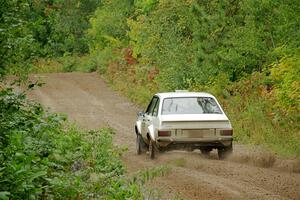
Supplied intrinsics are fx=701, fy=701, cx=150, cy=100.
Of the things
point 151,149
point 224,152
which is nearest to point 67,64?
point 151,149

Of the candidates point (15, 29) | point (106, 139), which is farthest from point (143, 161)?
point (15, 29)

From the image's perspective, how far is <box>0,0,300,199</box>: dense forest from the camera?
37.6 feet

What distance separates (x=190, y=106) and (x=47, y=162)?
263 inches

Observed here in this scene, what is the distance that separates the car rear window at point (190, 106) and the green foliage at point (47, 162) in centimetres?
167

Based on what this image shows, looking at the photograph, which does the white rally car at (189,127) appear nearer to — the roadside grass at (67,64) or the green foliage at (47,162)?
the green foliage at (47,162)

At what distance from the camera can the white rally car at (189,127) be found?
47.8 feet

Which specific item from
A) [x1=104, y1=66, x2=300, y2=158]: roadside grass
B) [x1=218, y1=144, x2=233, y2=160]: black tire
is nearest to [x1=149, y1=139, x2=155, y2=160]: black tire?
[x1=218, y1=144, x2=233, y2=160]: black tire

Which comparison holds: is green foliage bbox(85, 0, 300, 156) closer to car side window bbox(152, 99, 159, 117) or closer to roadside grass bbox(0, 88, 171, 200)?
car side window bbox(152, 99, 159, 117)

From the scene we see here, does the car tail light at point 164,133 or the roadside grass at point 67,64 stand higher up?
the car tail light at point 164,133

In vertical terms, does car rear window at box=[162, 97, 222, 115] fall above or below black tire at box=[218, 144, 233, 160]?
above

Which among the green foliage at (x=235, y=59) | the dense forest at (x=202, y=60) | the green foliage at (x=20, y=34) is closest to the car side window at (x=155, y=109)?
the dense forest at (x=202, y=60)

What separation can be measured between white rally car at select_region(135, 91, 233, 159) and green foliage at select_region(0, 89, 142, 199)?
3.78ft

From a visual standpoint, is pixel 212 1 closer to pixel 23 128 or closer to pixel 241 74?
pixel 241 74

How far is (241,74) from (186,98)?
10463 millimetres
